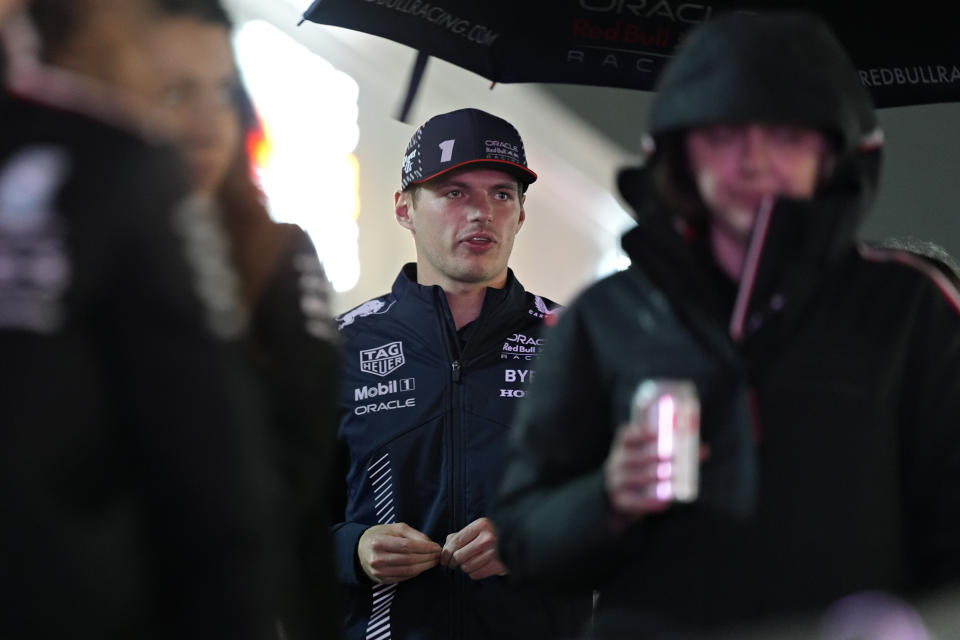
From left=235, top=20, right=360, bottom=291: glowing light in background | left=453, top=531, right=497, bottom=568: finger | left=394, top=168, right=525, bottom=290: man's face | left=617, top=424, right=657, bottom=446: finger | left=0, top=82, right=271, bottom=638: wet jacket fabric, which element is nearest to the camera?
left=0, top=82, right=271, bottom=638: wet jacket fabric

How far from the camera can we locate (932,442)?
160cm

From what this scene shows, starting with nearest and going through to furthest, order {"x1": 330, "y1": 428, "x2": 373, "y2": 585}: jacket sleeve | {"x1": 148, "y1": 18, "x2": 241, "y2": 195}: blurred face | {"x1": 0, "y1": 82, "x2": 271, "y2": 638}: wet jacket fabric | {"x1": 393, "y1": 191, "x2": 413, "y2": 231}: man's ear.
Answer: {"x1": 0, "y1": 82, "x2": 271, "y2": 638}: wet jacket fabric → {"x1": 148, "y1": 18, "x2": 241, "y2": 195}: blurred face → {"x1": 330, "y1": 428, "x2": 373, "y2": 585}: jacket sleeve → {"x1": 393, "y1": 191, "x2": 413, "y2": 231}: man's ear

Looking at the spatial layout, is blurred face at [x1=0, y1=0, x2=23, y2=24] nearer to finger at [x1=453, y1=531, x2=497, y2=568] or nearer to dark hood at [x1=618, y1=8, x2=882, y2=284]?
dark hood at [x1=618, y1=8, x2=882, y2=284]

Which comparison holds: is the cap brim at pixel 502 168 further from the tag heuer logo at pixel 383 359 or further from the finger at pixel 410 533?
the finger at pixel 410 533

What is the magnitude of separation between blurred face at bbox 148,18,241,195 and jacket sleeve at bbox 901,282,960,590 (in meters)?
0.94

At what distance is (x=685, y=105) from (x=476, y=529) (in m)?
1.18

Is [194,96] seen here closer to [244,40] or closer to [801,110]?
[801,110]

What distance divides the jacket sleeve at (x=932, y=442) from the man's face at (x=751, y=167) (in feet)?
0.77

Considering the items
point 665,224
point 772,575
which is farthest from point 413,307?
point 772,575

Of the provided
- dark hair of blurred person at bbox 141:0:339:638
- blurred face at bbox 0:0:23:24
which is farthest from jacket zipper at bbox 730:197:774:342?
blurred face at bbox 0:0:23:24

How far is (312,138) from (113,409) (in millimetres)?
5301

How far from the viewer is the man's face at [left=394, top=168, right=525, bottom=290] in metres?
3.02

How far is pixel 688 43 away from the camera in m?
1.75

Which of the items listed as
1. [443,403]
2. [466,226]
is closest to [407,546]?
[443,403]
